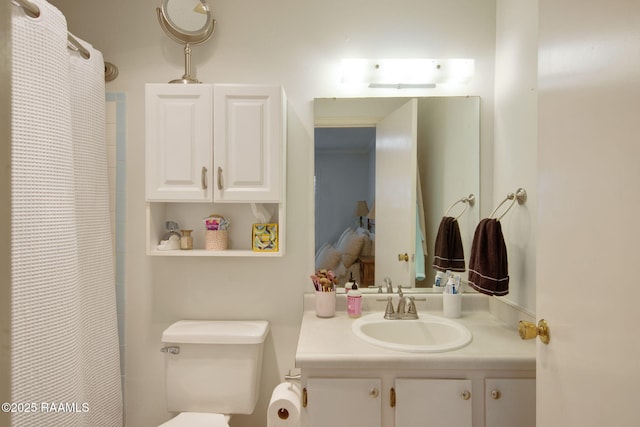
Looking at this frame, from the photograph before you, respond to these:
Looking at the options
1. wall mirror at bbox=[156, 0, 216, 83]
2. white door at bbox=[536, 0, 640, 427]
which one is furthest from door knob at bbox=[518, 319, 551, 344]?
wall mirror at bbox=[156, 0, 216, 83]

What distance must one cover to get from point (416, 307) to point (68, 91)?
5.67ft

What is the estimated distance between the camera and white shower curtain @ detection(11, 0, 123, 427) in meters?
1.18

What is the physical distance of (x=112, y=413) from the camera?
1717mm

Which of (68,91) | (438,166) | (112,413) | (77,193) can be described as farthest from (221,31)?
(112,413)

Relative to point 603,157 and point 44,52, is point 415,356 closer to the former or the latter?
point 603,157

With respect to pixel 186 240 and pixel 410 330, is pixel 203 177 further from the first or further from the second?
pixel 410 330

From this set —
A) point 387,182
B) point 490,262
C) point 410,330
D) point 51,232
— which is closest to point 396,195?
point 387,182

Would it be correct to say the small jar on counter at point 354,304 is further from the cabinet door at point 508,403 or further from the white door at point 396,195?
the cabinet door at point 508,403

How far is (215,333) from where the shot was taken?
1.66 metres

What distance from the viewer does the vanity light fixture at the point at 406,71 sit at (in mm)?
1807

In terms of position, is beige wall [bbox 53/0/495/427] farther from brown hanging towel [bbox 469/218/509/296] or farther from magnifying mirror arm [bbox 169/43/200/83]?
brown hanging towel [bbox 469/218/509/296]

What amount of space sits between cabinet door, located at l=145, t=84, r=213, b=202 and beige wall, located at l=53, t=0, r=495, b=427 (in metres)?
0.24

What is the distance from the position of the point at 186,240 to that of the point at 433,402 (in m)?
1.26

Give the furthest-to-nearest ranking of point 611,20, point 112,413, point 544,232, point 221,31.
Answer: point 221,31 < point 112,413 < point 544,232 < point 611,20
